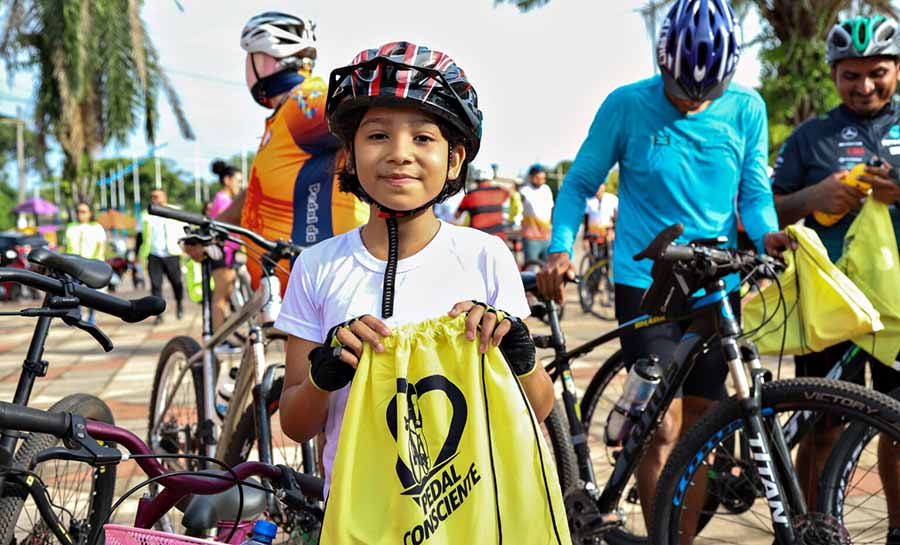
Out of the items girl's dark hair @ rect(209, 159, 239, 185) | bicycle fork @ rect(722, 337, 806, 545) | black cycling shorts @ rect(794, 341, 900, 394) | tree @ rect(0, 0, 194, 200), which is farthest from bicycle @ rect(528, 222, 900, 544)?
tree @ rect(0, 0, 194, 200)

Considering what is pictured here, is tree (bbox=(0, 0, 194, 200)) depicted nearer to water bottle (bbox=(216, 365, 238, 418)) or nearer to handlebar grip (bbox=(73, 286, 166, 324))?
water bottle (bbox=(216, 365, 238, 418))

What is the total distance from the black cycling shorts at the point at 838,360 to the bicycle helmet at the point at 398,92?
2.22 meters

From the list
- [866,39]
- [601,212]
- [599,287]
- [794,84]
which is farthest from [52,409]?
[794,84]

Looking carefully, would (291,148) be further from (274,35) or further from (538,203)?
(538,203)

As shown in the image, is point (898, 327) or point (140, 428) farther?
point (140, 428)

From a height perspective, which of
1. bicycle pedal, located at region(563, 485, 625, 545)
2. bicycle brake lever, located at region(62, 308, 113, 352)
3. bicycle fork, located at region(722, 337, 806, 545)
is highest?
bicycle brake lever, located at region(62, 308, 113, 352)

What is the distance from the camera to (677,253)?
283 cm

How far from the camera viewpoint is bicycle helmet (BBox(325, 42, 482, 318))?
1.81 meters

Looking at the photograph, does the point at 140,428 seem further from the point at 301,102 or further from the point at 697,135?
the point at 697,135

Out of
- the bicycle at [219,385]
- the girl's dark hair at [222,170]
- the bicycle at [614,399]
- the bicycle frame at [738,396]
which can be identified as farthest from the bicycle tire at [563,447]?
the girl's dark hair at [222,170]

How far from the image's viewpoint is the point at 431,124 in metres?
1.84

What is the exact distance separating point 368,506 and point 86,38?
21.5 m

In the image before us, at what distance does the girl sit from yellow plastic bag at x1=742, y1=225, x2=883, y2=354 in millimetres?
1453

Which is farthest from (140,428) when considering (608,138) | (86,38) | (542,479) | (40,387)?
(86,38)
